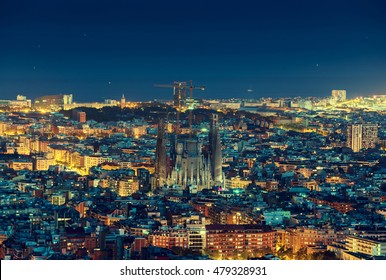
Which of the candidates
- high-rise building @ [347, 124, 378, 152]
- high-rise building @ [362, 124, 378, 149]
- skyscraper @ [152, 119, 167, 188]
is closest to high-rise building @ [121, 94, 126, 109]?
skyscraper @ [152, 119, 167, 188]

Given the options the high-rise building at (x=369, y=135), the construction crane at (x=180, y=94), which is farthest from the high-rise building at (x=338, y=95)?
the construction crane at (x=180, y=94)

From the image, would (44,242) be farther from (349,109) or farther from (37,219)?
(349,109)

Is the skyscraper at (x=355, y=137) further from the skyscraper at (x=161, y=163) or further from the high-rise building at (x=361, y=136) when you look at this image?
the skyscraper at (x=161, y=163)

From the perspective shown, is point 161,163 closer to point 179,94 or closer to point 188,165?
point 188,165

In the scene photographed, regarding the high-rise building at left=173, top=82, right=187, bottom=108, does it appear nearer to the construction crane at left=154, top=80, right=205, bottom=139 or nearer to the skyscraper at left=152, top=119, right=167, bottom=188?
the construction crane at left=154, top=80, right=205, bottom=139

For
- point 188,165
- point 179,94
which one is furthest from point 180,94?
point 188,165
